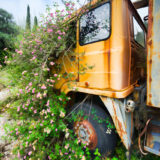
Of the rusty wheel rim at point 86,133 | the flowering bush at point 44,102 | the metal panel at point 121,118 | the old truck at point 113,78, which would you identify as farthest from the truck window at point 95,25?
the rusty wheel rim at point 86,133

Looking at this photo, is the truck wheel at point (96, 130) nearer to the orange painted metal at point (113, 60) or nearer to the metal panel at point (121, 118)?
the metal panel at point (121, 118)

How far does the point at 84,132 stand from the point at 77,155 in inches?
13.7

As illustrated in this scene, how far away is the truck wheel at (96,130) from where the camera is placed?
1659 millimetres

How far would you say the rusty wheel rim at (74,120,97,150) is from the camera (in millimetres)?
1726

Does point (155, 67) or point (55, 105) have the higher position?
point (155, 67)

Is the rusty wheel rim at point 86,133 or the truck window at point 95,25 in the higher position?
the truck window at point 95,25

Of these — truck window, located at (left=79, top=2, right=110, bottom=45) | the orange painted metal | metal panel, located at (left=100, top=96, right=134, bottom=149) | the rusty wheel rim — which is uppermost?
truck window, located at (left=79, top=2, right=110, bottom=45)

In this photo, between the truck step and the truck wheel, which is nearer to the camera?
the truck step

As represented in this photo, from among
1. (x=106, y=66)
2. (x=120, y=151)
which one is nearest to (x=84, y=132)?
(x=120, y=151)

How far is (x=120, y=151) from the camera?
196cm

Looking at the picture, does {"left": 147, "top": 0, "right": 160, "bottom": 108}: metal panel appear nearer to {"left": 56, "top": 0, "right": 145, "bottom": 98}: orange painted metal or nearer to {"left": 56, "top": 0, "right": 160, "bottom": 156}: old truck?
{"left": 56, "top": 0, "right": 160, "bottom": 156}: old truck

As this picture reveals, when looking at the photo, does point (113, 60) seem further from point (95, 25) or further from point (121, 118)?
point (121, 118)

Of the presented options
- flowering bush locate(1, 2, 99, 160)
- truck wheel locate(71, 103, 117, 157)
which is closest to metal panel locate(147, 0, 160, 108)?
truck wheel locate(71, 103, 117, 157)

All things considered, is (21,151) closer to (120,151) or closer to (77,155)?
(77,155)
